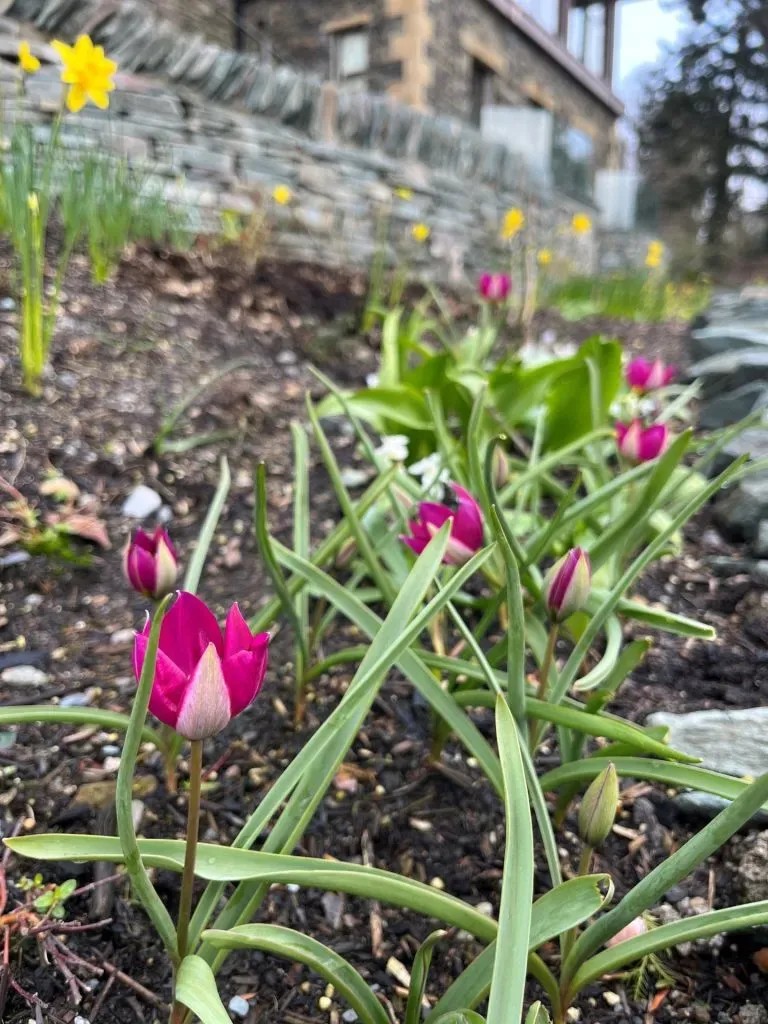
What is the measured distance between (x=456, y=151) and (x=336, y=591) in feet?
17.6

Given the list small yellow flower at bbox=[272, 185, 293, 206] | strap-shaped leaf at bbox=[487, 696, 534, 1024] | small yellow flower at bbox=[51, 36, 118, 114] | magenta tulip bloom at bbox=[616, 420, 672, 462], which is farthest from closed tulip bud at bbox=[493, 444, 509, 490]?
small yellow flower at bbox=[272, 185, 293, 206]

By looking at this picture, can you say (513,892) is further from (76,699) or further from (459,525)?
(76,699)

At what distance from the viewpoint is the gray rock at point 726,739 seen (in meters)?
0.96

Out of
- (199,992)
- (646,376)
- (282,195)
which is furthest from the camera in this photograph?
(282,195)

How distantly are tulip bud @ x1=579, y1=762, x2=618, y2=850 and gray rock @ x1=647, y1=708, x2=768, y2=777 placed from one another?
305 millimetres

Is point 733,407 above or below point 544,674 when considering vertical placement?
above

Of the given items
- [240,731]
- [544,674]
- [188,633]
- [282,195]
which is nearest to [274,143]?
[282,195]

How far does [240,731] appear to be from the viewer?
1160 mm

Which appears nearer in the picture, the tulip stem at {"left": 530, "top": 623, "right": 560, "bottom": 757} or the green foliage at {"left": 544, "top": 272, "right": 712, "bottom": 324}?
the tulip stem at {"left": 530, "top": 623, "right": 560, "bottom": 757}

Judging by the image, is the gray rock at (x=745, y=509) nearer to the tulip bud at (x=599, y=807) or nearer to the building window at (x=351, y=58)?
the tulip bud at (x=599, y=807)

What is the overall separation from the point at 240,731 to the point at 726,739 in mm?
695

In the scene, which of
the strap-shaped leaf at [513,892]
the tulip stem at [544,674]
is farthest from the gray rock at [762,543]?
the strap-shaped leaf at [513,892]

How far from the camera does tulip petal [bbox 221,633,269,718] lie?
1.87 ft

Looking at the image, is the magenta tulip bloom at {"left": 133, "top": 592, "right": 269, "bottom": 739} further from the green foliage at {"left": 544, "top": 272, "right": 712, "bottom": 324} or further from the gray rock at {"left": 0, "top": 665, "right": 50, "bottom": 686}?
the green foliage at {"left": 544, "top": 272, "right": 712, "bottom": 324}
